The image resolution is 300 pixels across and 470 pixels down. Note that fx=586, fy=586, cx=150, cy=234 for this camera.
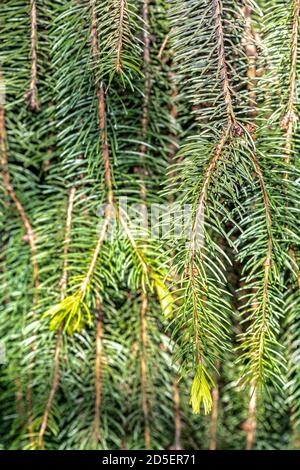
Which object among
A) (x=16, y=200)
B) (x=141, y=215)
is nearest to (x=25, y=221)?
(x=16, y=200)

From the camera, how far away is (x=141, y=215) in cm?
63

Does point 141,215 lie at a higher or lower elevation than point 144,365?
higher

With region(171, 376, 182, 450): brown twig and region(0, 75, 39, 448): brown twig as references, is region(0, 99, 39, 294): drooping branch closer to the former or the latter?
region(0, 75, 39, 448): brown twig

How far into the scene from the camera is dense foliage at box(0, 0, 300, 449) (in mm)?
482

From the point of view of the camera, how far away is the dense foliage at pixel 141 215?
19.0 inches

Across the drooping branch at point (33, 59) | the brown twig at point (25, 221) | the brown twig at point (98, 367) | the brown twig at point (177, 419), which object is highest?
the drooping branch at point (33, 59)

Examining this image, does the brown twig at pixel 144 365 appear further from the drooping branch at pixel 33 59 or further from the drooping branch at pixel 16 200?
the drooping branch at pixel 33 59

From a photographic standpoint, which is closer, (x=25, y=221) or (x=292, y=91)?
(x=292, y=91)

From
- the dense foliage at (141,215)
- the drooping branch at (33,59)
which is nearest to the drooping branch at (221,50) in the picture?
the dense foliage at (141,215)

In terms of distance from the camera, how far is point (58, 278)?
66 centimetres

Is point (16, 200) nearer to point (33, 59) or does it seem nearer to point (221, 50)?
point (33, 59)

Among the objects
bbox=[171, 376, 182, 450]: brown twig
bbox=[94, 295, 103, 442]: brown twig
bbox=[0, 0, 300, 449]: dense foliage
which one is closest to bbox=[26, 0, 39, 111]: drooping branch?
bbox=[0, 0, 300, 449]: dense foliage

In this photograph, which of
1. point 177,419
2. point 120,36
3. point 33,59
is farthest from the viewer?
point 177,419

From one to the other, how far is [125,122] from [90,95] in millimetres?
64
